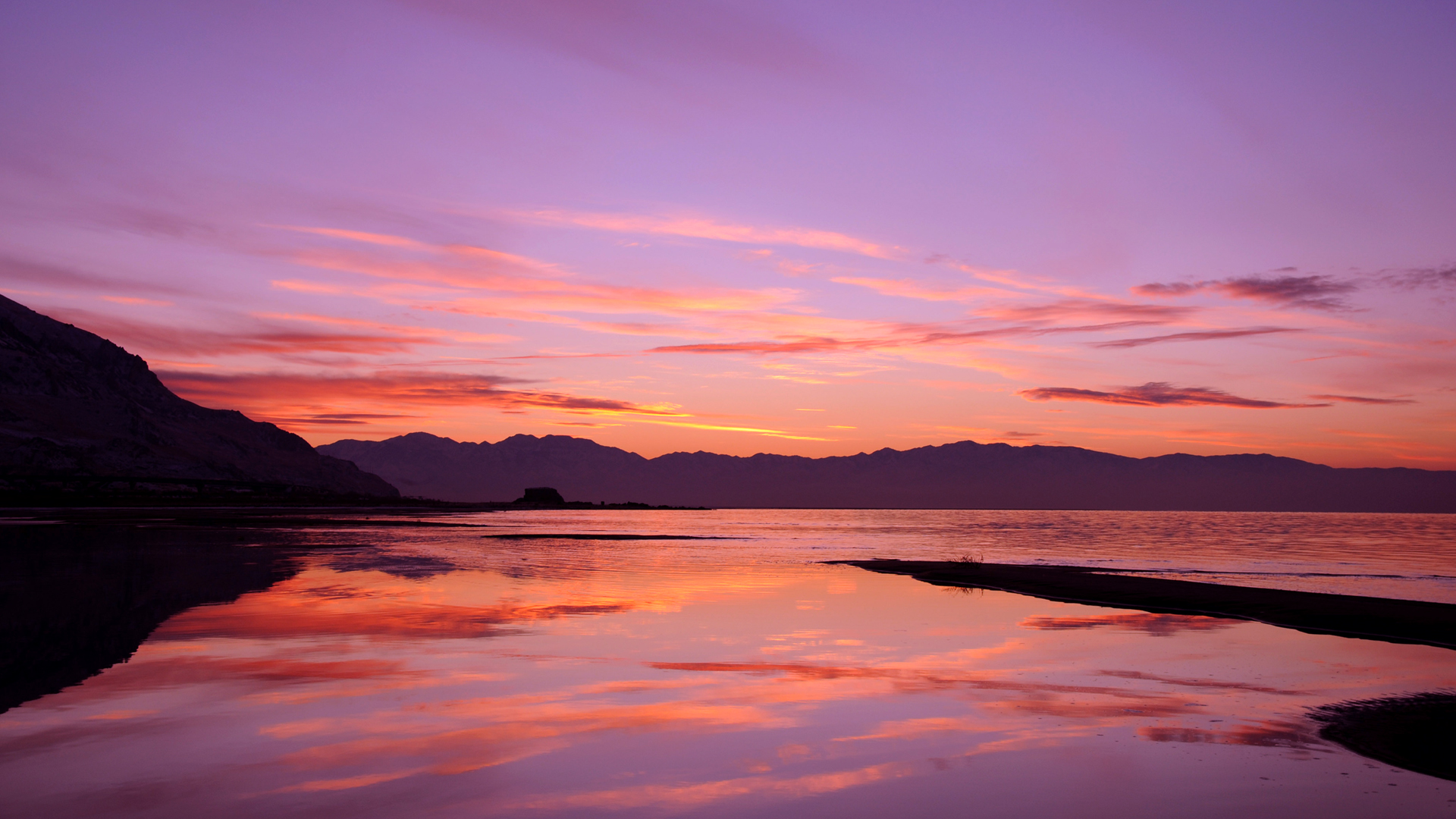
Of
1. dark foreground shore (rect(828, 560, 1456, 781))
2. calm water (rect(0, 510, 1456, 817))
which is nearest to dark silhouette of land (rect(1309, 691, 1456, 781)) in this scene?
dark foreground shore (rect(828, 560, 1456, 781))

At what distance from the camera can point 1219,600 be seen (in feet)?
102

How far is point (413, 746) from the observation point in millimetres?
11609

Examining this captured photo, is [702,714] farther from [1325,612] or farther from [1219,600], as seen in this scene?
[1219,600]

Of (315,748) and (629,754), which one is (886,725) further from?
(315,748)

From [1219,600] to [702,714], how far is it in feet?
82.1

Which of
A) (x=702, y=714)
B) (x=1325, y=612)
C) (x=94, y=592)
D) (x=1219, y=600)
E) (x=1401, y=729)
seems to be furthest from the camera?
(x=1219, y=600)

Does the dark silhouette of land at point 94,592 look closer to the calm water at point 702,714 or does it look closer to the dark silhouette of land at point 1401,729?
the calm water at point 702,714

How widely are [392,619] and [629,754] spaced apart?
14298mm

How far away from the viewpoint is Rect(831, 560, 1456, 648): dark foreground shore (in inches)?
955

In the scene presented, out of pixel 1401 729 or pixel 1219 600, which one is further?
pixel 1219 600

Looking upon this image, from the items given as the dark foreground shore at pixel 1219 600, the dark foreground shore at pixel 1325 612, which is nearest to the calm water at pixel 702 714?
the dark foreground shore at pixel 1325 612

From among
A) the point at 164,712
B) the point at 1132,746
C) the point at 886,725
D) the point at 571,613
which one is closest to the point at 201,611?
the point at 571,613

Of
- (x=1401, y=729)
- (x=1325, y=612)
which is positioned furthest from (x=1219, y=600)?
(x=1401, y=729)

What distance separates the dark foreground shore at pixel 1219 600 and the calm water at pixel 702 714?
2.08 metres
